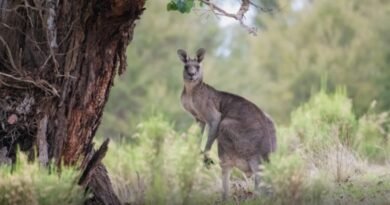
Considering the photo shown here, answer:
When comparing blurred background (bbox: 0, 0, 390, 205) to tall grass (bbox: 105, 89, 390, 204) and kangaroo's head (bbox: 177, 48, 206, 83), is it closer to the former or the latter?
tall grass (bbox: 105, 89, 390, 204)

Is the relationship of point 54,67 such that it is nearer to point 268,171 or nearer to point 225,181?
point 268,171

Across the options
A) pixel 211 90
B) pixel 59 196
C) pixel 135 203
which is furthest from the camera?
pixel 211 90

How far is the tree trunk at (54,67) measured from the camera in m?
7.45

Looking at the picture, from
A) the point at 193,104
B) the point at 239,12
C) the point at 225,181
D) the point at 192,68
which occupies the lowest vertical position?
the point at 225,181

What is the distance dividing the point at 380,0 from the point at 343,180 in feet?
66.5

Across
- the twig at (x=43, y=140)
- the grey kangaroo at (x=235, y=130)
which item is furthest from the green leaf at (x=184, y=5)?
the grey kangaroo at (x=235, y=130)

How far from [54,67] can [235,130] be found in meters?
2.36

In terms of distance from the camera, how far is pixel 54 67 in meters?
7.55

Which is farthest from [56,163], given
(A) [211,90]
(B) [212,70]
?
(B) [212,70]

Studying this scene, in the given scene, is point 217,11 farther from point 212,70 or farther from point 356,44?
point 212,70

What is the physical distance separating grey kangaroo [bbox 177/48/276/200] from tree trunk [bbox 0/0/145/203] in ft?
5.41

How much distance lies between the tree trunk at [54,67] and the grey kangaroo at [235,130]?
1650mm

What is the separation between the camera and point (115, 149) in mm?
Answer: 11477

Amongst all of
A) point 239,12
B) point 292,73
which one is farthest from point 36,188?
point 292,73
